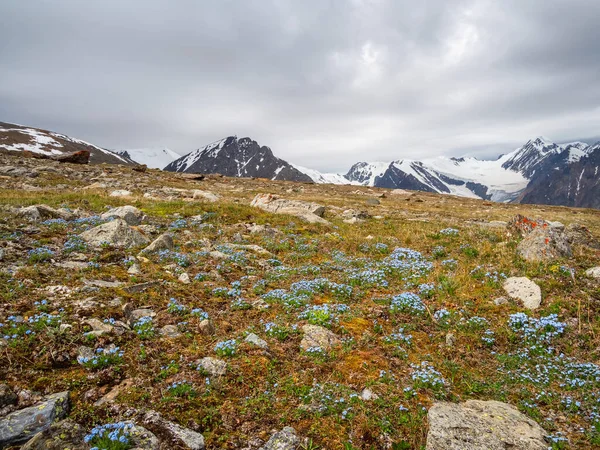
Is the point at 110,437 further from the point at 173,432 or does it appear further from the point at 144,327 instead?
the point at 144,327

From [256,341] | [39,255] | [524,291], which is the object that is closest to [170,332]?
[256,341]

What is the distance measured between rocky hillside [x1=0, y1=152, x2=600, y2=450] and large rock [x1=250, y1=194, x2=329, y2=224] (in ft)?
25.3

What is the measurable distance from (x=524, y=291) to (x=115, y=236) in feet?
45.2

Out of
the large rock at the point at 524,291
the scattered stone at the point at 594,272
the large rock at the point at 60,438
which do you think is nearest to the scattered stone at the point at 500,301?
the large rock at the point at 524,291

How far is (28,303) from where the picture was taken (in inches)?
251

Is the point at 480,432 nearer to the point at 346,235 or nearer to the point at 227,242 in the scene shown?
the point at 227,242

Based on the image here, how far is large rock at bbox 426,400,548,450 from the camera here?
13.6 ft

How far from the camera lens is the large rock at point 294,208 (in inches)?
791

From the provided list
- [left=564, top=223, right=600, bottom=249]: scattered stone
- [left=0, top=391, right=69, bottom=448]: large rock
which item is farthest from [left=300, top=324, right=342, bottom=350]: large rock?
[left=564, top=223, right=600, bottom=249]: scattered stone

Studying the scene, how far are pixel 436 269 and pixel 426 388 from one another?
614 centimetres

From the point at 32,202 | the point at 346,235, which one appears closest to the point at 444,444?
the point at 346,235

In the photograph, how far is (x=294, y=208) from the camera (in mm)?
22078

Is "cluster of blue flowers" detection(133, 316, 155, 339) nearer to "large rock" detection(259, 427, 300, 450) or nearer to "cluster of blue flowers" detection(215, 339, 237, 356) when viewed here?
"cluster of blue flowers" detection(215, 339, 237, 356)

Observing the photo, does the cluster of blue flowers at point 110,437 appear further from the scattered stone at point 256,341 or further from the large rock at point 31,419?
the scattered stone at point 256,341
